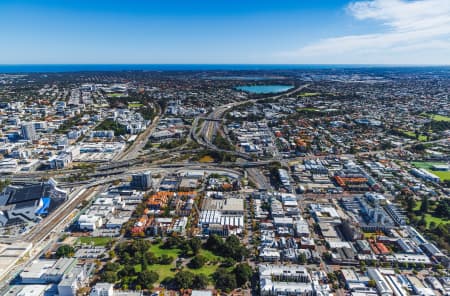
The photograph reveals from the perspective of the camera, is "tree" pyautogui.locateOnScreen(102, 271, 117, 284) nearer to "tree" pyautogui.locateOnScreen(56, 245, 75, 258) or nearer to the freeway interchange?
"tree" pyautogui.locateOnScreen(56, 245, 75, 258)

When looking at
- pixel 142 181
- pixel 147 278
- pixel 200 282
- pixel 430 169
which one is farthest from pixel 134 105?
pixel 200 282

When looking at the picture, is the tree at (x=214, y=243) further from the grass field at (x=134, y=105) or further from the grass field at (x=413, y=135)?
the grass field at (x=134, y=105)

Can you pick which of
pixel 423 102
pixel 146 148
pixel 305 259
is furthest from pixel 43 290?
pixel 423 102

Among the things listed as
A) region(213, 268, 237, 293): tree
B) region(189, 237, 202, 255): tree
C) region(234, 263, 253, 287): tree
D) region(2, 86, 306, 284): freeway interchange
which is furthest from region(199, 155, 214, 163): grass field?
region(213, 268, 237, 293): tree

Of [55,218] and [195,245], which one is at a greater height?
[195,245]

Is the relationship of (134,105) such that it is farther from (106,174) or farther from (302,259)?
(302,259)
